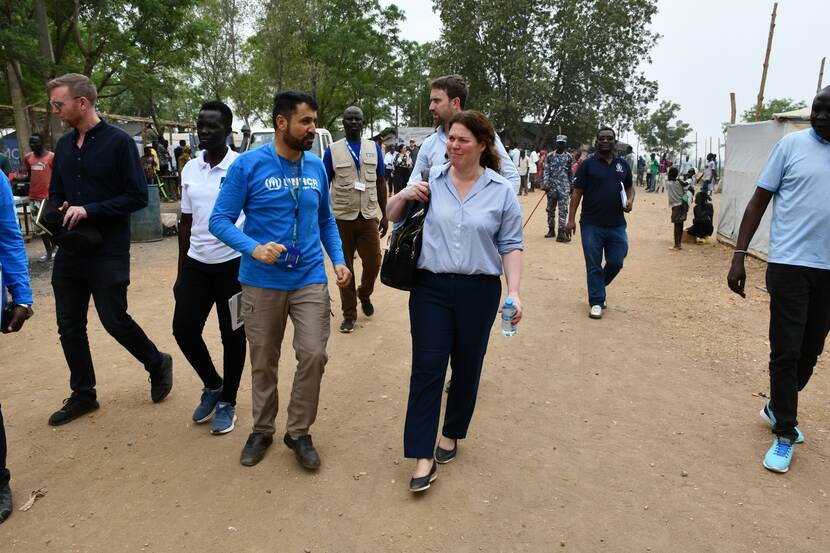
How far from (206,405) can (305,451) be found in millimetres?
970

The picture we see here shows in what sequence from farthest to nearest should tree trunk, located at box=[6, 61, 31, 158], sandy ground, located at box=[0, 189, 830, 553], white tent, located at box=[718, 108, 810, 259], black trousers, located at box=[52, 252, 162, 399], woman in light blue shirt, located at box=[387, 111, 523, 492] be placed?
tree trunk, located at box=[6, 61, 31, 158] → white tent, located at box=[718, 108, 810, 259] → black trousers, located at box=[52, 252, 162, 399] → woman in light blue shirt, located at box=[387, 111, 523, 492] → sandy ground, located at box=[0, 189, 830, 553]

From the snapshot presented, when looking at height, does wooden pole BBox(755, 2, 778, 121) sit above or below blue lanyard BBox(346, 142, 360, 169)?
above

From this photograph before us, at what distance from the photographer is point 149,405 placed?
163 inches

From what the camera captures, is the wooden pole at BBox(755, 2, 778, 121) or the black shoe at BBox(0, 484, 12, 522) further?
the wooden pole at BBox(755, 2, 778, 121)

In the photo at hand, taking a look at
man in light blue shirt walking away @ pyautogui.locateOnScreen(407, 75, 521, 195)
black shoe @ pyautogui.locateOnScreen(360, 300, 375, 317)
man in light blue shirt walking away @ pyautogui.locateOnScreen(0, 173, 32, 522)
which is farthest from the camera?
black shoe @ pyautogui.locateOnScreen(360, 300, 375, 317)

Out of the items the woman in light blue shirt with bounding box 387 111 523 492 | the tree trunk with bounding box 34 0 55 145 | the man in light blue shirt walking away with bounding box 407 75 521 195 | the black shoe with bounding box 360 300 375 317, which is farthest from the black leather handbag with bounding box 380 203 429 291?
the tree trunk with bounding box 34 0 55 145

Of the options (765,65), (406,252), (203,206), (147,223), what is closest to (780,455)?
(406,252)

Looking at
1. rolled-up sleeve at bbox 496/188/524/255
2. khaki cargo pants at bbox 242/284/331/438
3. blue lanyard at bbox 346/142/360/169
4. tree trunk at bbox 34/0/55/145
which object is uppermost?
tree trunk at bbox 34/0/55/145

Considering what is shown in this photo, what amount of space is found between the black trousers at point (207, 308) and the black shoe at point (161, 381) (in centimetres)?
50

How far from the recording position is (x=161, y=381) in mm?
4172

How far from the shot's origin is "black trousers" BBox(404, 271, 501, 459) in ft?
10.1

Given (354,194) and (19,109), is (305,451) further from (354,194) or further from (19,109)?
(19,109)

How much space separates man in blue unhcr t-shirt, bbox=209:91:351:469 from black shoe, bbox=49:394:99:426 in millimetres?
1317

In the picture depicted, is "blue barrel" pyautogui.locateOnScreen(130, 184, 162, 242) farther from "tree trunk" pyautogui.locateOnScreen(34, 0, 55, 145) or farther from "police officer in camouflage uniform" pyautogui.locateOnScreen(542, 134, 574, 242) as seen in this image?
"police officer in camouflage uniform" pyautogui.locateOnScreen(542, 134, 574, 242)
